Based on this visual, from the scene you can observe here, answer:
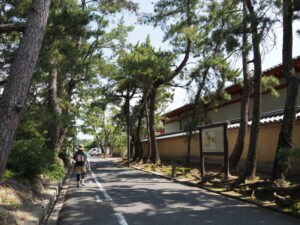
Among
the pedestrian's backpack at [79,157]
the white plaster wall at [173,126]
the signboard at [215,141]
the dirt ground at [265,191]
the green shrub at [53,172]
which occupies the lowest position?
the dirt ground at [265,191]

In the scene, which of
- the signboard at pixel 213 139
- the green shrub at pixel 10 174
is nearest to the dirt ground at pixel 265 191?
the signboard at pixel 213 139

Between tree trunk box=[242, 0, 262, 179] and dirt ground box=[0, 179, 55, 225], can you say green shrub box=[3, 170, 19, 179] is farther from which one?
tree trunk box=[242, 0, 262, 179]

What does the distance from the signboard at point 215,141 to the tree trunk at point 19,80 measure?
8.71m

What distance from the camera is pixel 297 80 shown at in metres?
9.34

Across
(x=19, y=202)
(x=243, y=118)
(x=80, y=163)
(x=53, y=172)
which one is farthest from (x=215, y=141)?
(x=19, y=202)

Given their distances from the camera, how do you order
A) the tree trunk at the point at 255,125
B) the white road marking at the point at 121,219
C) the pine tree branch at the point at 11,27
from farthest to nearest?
the tree trunk at the point at 255,125, the white road marking at the point at 121,219, the pine tree branch at the point at 11,27

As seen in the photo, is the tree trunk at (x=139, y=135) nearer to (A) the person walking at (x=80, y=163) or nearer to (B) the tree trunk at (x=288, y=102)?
(A) the person walking at (x=80, y=163)

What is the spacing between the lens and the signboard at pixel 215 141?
12.8 m

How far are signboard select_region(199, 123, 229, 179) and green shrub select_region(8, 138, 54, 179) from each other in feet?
23.4

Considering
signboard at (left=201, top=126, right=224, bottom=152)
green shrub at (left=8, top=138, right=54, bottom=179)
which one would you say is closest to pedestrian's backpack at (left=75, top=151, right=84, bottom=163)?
green shrub at (left=8, top=138, right=54, bottom=179)

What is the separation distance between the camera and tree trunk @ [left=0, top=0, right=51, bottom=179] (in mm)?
5535

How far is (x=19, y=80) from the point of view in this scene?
595 cm

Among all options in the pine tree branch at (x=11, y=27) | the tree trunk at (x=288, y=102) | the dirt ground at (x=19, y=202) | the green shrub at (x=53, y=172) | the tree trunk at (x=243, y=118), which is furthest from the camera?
the tree trunk at (x=243, y=118)

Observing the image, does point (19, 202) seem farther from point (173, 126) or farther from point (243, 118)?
point (173, 126)
